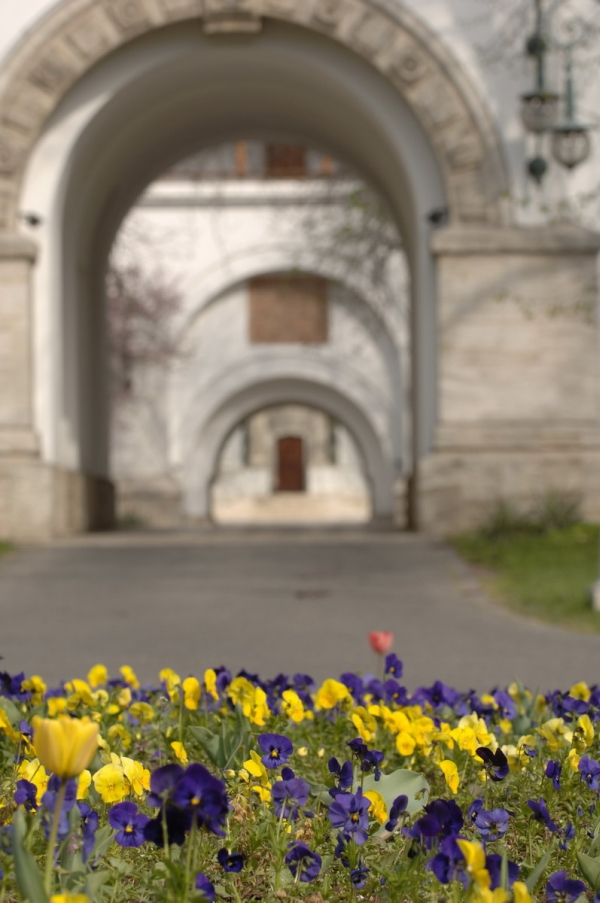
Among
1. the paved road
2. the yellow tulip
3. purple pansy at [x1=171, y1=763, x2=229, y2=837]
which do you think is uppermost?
the yellow tulip

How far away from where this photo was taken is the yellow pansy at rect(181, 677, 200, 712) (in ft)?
8.82

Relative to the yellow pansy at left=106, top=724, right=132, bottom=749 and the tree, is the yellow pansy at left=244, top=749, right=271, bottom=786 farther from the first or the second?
the tree

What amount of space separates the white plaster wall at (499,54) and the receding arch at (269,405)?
16258mm

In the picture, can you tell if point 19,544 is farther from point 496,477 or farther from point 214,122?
point 214,122

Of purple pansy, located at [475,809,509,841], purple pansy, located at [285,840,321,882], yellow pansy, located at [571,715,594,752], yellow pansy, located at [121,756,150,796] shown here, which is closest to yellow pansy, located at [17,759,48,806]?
yellow pansy, located at [121,756,150,796]

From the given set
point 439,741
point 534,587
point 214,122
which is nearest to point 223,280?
point 214,122

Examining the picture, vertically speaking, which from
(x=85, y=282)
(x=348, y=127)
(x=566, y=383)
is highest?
(x=348, y=127)

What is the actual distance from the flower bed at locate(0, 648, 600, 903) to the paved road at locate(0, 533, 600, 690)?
163 centimetres

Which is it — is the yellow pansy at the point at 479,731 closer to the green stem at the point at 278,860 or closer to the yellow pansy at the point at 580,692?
the yellow pansy at the point at 580,692

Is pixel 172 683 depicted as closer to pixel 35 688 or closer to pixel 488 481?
pixel 35 688

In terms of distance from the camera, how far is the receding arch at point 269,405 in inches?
1092

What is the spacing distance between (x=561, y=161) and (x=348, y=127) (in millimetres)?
Answer: 3412

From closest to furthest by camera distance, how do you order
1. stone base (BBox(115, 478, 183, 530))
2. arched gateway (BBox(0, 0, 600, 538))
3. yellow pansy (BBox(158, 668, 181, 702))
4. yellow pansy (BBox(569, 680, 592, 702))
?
yellow pansy (BBox(158, 668, 181, 702)), yellow pansy (BBox(569, 680, 592, 702)), arched gateway (BBox(0, 0, 600, 538)), stone base (BBox(115, 478, 183, 530))

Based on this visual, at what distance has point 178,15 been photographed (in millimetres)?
11773
